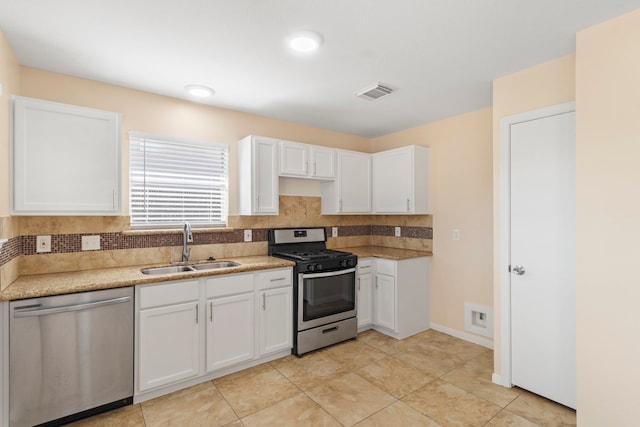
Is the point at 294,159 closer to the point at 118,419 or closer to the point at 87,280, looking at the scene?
Answer: the point at 87,280

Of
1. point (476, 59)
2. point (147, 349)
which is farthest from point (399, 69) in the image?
point (147, 349)

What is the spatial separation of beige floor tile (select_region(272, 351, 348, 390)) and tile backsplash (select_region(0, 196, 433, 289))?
3.96 ft

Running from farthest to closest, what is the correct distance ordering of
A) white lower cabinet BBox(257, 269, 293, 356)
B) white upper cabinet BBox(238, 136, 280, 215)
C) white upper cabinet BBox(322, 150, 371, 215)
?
white upper cabinet BBox(322, 150, 371, 215), white upper cabinet BBox(238, 136, 280, 215), white lower cabinet BBox(257, 269, 293, 356)

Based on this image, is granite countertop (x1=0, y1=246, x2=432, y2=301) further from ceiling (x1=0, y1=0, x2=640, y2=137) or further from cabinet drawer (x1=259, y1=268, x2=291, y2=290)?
ceiling (x1=0, y1=0, x2=640, y2=137)

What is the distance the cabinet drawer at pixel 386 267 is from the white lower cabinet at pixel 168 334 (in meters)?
2.04

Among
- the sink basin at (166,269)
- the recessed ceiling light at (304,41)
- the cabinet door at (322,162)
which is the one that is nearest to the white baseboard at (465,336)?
the cabinet door at (322,162)

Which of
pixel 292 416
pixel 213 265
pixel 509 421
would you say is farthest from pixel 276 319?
pixel 509 421

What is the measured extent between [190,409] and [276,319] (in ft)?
3.20

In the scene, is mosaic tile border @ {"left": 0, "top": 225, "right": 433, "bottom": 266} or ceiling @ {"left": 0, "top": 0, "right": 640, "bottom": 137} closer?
ceiling @ {"left": 0, "top": 0, "right": 640, "bottom": 137}

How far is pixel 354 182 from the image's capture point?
159 inches

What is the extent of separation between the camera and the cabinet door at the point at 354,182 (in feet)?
12.9

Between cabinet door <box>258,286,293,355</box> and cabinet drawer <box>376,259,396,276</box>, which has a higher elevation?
cabinet drawer <box>376,259,396,276</box>

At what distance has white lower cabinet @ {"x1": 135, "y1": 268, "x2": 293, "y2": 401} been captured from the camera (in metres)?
2.33

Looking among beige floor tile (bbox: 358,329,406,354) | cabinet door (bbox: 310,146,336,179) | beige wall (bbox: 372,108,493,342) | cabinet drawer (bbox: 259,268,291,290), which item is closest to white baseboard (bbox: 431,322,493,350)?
beige wall (bbox: 372,108,493,342)
